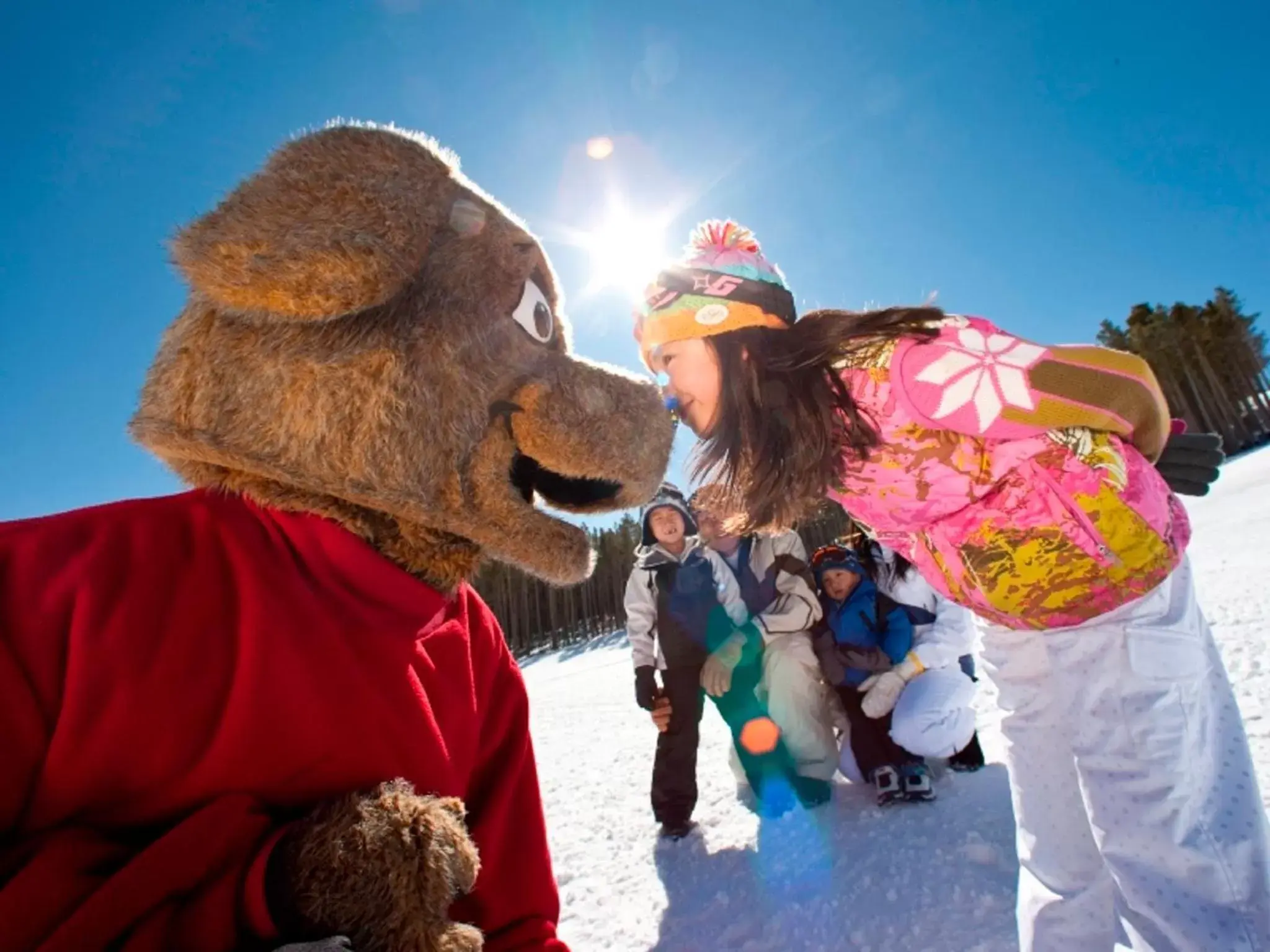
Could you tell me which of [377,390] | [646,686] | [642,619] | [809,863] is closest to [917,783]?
[809,863]

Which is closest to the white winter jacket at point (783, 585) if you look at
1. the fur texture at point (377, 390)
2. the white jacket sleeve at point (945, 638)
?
the white jacket sleeve at point (945, 638)

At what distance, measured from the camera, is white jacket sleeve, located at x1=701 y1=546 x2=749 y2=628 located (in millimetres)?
3520

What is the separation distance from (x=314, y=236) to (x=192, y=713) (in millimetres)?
724

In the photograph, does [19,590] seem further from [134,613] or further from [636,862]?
[636,862]

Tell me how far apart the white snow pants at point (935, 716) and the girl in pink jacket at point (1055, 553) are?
104cm

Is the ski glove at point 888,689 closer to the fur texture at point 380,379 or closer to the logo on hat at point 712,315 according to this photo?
the logo on hat at point 712,315

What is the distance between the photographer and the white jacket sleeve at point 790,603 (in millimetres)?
3312

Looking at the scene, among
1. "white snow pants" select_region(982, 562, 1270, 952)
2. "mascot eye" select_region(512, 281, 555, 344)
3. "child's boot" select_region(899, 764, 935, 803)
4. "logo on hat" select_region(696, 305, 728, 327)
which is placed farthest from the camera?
"child's boot" select_region(899, 764, 935, 803)

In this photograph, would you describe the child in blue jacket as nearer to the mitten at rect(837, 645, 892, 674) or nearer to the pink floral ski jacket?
the mitten at rect(837, 645, 892, 674)

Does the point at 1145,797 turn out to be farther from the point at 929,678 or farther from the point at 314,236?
the point at 314,236

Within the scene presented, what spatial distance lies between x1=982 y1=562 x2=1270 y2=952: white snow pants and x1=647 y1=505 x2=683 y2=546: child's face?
2.18 metres

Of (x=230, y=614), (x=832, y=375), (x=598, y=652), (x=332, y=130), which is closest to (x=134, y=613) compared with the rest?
(x=230, y=614)

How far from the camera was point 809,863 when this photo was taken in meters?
2.38

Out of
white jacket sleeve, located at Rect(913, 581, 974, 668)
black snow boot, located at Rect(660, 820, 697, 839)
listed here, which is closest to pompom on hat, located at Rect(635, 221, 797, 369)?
white jacket sleeve, located at Rect(913, 581, 974, 668)
